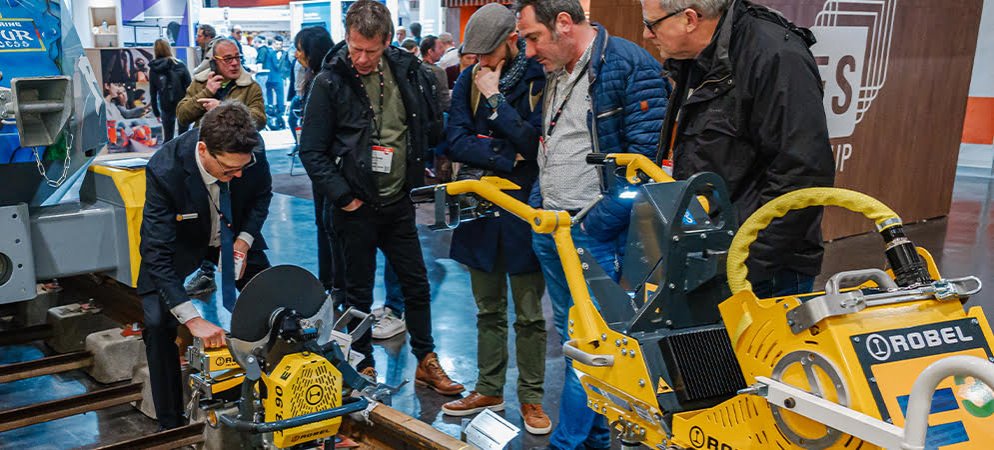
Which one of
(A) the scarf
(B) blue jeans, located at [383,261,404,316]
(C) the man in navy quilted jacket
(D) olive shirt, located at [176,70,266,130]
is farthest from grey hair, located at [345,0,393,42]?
(D) olive shirt, located at [176,70,266,130]

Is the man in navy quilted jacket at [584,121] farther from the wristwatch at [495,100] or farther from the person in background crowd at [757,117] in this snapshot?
the person in background crowd at [757,117]

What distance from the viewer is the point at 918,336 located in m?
1.58

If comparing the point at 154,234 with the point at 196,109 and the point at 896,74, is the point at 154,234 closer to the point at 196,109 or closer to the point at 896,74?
the point at 196,109

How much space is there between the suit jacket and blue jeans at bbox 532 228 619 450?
1263 mm

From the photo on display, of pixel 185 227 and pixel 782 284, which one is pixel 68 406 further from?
pixel 782 284

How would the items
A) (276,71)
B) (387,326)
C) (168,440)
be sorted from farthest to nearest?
(276,71)
(387,326)
(168,440)

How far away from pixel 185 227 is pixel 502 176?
4.04 ft

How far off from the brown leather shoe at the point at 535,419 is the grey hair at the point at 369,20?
1631mm

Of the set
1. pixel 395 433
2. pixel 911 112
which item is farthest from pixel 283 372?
pixel 911 112

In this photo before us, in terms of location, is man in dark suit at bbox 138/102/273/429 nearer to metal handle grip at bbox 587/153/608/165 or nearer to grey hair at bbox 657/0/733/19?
metal handle grip at bbox 587/153/608/165

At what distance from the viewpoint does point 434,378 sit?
390cm

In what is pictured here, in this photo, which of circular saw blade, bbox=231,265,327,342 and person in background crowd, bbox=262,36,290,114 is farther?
person in background crowd, bbox=262,36,290,114

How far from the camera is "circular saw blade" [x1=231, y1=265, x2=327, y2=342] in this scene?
7.98 feet

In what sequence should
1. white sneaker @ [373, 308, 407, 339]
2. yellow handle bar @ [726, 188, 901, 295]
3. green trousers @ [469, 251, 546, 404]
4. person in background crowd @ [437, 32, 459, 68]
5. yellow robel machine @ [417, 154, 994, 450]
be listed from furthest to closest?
person in background crowd @ [437, 32, 459, 68] → white sneaker @ [373, 308, 407, 339] → green trousers @ [469, 251, 546, 404] → yellow handle bar @ [726, 188, 901, 295] → yellow robel machine @ [417, 154, 994, 450]
